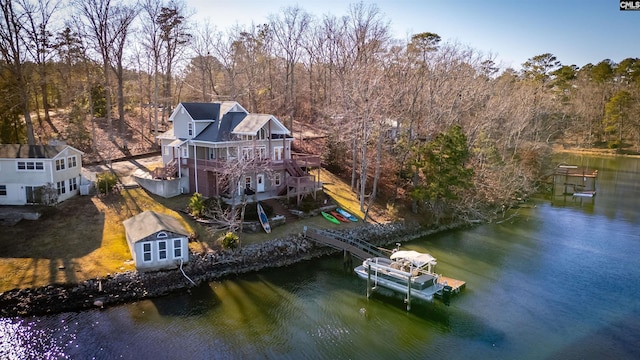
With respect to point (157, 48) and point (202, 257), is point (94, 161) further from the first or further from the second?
point (202, 257)

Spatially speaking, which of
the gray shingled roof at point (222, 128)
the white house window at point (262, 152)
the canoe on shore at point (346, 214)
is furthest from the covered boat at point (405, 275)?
the gray shingled roof at point (222, 128)

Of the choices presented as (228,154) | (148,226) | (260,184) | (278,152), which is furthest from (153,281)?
(278,152)

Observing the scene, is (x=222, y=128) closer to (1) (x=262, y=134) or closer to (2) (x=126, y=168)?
(1) (x=262, y=134)

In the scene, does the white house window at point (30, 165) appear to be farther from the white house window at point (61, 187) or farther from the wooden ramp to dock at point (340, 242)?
the wooden ramp to dock at point (340, 242)

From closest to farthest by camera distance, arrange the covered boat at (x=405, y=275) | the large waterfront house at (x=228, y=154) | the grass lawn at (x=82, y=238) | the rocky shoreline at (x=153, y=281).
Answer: the rocky shoreline at (x=153, y=281)
the covered boat at (x=405, y=275)
the grass lawn at (x=82, y=238)
the large waterfront house at (x=228, y=154)

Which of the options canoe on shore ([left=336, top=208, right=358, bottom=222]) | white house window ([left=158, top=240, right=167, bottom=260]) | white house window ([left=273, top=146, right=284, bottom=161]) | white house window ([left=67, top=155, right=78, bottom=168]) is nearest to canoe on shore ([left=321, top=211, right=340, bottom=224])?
canoe on shore ([left=336, top=208, right=358, bottom=222])

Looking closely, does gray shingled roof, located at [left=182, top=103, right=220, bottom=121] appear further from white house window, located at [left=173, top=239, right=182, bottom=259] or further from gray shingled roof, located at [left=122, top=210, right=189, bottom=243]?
white house window, located at [left=173, top=239, right=182, bottom=259]

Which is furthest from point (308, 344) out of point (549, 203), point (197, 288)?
point (549, 203)
